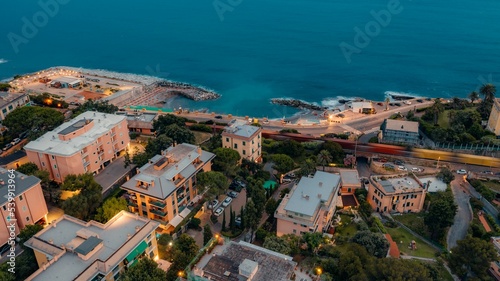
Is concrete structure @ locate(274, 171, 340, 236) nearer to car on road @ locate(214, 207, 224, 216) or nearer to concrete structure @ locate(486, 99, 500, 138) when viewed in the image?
car on road @ locate(214, 207, 224, 216)

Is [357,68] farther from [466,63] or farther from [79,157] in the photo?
[79,157]

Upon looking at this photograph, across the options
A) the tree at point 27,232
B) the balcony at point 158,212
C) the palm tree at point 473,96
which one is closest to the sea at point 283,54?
the palm tree at point 473,96

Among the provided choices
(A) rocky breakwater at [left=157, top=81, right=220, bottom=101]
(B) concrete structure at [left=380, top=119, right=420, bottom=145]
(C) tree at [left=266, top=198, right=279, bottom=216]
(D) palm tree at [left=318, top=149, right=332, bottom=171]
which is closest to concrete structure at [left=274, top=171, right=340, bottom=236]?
(C) tree at [left=266, top=198, right=279, bottom=216]

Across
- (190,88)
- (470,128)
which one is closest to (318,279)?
(470,128)

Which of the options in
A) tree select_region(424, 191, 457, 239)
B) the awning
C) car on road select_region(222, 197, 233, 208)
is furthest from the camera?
car on road select_region(222, 197, 233, 208)

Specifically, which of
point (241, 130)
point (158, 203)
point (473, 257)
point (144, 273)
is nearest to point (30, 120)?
point (158, 203)

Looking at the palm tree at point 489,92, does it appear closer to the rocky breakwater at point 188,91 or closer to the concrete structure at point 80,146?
the rocky breakwater at point 188,91
